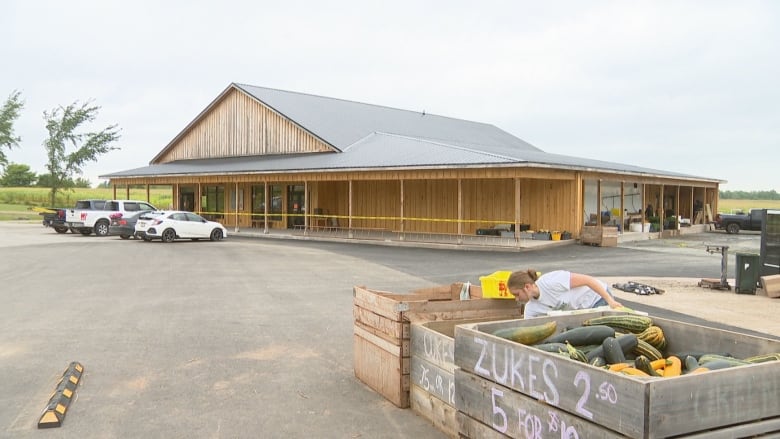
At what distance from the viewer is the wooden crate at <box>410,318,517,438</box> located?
17.5 feet

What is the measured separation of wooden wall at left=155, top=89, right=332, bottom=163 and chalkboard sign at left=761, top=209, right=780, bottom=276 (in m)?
21.9

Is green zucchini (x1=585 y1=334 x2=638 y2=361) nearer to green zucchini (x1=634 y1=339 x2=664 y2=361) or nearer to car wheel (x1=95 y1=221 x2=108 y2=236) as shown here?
green zucchini (x1=634 y1=339 x2=664 y2=361)

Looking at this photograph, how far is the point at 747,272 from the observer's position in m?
14.1

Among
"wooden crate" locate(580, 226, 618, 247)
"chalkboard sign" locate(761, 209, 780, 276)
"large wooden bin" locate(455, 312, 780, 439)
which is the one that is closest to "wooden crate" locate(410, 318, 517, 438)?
"large wooden bin" locate(455, 312, 780, 439)

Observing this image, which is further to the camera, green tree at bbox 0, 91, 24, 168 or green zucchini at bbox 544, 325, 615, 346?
green tree at bbox 0, 91, 24, 168

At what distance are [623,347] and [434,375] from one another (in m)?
1.78

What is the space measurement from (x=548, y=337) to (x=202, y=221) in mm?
25631

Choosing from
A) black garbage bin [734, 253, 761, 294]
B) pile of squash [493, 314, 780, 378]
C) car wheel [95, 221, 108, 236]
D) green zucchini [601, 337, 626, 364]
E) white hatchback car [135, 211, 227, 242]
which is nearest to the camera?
pile of squash [493, 314, 780, 378]

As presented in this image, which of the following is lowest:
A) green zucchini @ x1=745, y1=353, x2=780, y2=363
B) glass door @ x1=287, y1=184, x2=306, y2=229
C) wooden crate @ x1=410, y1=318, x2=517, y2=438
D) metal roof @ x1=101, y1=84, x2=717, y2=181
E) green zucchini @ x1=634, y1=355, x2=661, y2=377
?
wooden crate @ x1=410, y1=318, x2=517, y2=438

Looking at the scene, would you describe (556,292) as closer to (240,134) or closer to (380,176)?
(380,176)

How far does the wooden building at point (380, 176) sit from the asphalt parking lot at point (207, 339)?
235 inches

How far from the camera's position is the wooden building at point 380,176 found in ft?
85.7

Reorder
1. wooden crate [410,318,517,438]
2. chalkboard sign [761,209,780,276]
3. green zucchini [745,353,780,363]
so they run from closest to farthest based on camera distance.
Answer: green zucchini [745,353,780,363], wooden crate [410,318,517,438], chalkboard sign [761,209,780,276]

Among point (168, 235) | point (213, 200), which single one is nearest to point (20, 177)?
point (213, 200)
